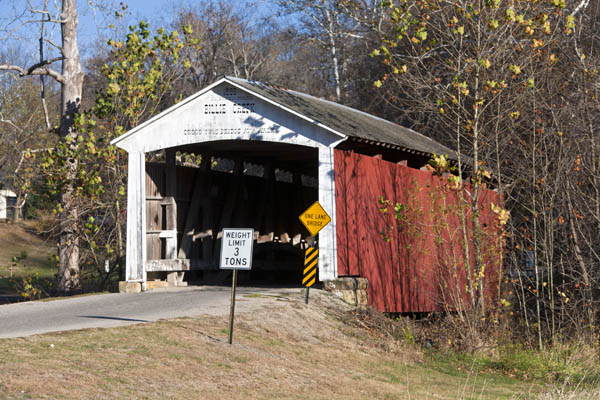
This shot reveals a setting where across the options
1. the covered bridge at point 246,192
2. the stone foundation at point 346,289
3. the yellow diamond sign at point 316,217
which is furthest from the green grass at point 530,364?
the yellow diamond sign at point 316,217

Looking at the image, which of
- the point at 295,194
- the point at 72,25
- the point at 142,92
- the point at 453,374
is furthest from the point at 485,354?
the point at 72,25

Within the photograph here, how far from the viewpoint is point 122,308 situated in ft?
42.9

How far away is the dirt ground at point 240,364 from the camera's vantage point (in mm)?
7730

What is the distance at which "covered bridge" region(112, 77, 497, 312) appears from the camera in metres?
14.6

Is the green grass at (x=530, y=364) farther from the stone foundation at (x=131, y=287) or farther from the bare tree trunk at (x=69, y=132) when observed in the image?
the bare tree trunk at (x=69, y=132)

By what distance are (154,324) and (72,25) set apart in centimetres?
1288

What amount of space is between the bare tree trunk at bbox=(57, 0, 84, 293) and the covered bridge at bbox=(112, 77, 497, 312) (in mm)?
3998

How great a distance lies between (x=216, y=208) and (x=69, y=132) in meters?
4.85

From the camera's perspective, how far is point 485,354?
1355 centimetres

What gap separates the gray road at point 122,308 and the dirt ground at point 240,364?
1.96ft

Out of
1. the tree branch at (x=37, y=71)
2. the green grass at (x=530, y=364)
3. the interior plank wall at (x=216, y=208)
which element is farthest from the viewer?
the tree branch at (x=37, y=71)

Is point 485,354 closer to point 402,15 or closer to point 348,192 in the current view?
point 348,192

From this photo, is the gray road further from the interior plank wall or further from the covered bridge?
the interior plank wall

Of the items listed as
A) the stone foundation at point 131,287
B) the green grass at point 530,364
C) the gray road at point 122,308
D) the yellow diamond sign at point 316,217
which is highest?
the yellow diamond sign at point 316,217
